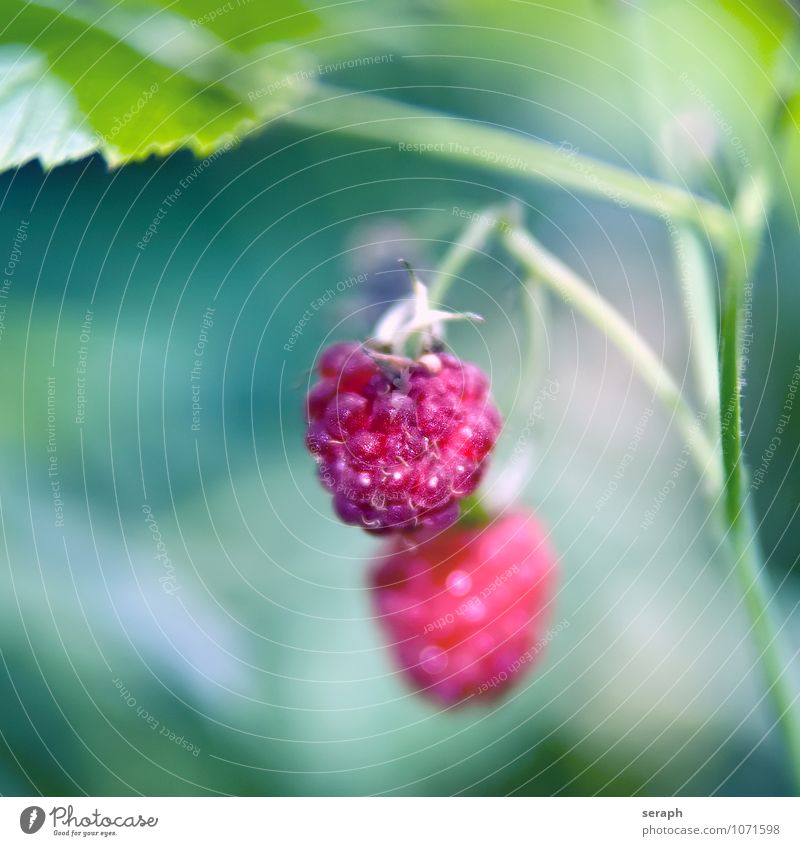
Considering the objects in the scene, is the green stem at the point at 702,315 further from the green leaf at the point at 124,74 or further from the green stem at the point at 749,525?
the green leaf at the point at 124,74

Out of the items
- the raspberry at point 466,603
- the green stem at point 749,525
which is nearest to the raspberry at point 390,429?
the raspberry at point 466,603

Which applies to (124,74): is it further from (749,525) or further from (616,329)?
(749,525)

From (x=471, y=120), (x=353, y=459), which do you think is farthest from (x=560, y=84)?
(x=353, y=459)

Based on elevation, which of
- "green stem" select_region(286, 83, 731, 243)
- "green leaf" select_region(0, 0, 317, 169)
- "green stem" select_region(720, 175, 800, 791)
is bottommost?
"green stem" select_region(720, 175, 800, 791)

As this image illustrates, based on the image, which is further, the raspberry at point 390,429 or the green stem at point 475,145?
the green stem at point 475,145

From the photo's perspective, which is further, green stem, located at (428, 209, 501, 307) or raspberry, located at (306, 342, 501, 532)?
green stem, located at (428, 209, 501, 307)

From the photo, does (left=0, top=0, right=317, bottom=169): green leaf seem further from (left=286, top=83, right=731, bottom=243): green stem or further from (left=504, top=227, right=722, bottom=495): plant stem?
A: (left=504, top=227, right=722, bottom=495): plant stem

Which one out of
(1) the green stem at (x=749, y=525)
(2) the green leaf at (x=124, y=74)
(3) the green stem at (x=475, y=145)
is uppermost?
(2) the green leaf at (x=124, y=74)

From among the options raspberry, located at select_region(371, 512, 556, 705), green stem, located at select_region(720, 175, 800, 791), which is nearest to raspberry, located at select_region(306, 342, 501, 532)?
raspberry, located at select_region(371, 512, 556, 705)
